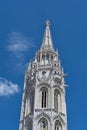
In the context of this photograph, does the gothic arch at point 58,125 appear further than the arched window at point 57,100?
No

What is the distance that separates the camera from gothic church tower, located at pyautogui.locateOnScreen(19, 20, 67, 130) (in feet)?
192

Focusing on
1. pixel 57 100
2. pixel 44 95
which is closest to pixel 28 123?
pixel 44 95

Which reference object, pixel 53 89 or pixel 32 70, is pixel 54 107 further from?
pixel 32 70

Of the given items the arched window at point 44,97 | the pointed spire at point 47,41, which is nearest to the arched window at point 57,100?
the arched window at point 44,97

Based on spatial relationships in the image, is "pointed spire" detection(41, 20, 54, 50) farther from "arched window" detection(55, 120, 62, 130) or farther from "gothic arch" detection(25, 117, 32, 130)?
"arched window" detection(55, 120, 62, 130)

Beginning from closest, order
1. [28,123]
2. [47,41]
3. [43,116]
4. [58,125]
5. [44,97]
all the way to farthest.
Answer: [43,116] → [58,125] → [28,123] → [44,97] → [47,41]

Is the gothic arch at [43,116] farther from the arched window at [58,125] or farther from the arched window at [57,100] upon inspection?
the arched window at [57,100]

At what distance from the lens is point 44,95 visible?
62375 mm

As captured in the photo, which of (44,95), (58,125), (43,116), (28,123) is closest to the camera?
(43,116)

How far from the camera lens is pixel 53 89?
6284 centimetres

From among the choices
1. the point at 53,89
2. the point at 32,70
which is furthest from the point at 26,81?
the point at 53,89

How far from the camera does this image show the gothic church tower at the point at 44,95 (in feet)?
192

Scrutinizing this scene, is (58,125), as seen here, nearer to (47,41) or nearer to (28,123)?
(28,123)

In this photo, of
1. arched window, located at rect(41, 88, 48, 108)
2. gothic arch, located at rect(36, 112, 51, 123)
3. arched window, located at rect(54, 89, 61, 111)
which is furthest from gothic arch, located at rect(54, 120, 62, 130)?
arched window, located at rect(41, 88, 48, 108)
